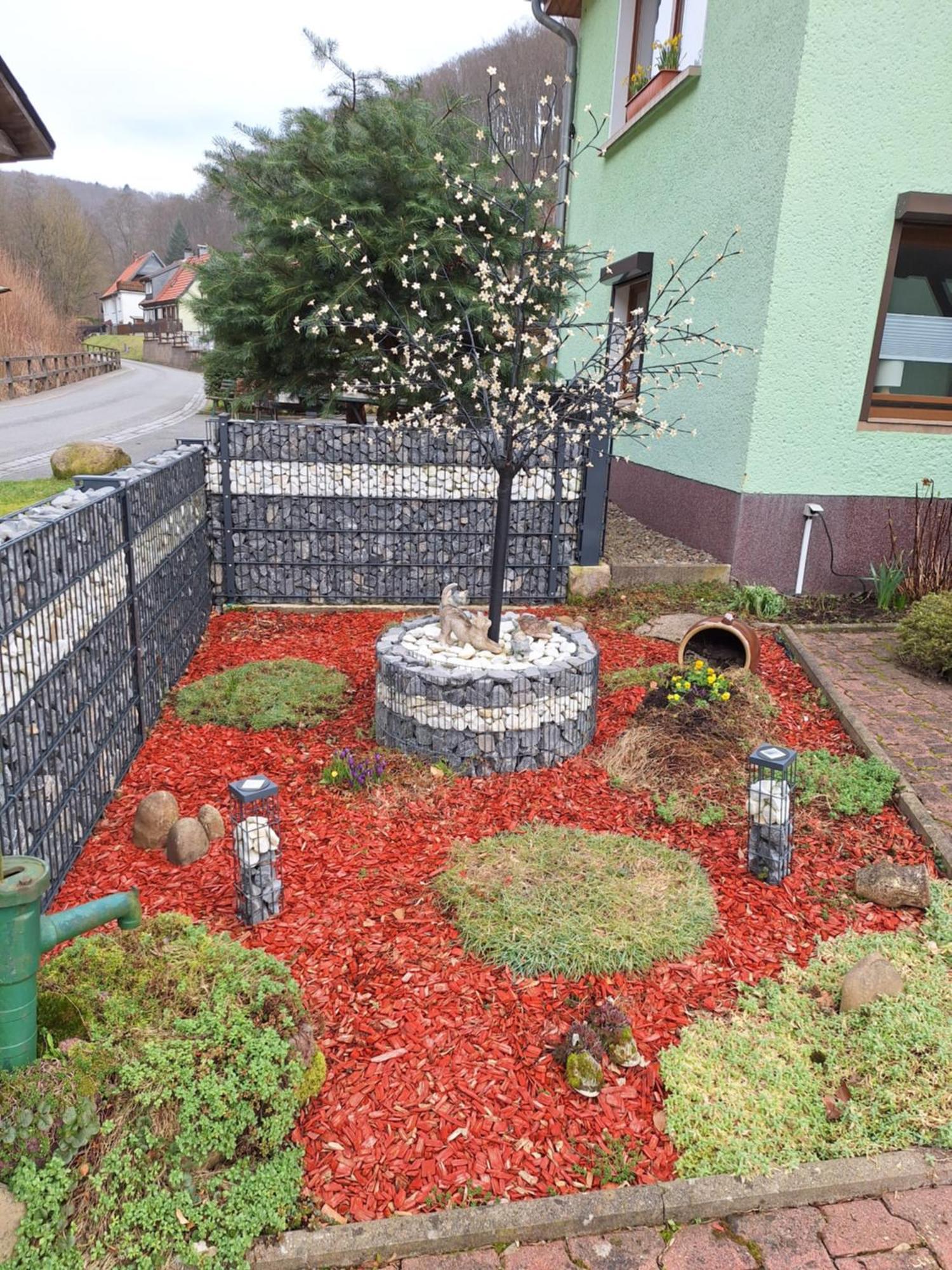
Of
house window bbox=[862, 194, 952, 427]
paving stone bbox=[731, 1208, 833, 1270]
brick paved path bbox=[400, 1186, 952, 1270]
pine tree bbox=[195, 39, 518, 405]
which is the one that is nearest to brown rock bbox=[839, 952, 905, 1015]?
brick paved path bbox=[400, 1186, 952, 1270]

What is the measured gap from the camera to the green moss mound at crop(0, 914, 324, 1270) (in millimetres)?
2051

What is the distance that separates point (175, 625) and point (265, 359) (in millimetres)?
4737

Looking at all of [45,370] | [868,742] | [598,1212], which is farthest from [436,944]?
[45,370]

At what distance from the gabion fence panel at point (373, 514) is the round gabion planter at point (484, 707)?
311cm

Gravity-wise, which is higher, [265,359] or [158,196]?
[158,196]

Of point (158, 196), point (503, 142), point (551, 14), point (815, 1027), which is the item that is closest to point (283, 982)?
point (815, 1027)

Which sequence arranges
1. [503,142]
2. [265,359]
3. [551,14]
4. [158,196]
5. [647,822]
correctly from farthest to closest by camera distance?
[158,196] < [551,14] < [265,359] < [503,142] < [647,822]

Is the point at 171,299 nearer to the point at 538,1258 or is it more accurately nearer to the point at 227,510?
the point at 227,510

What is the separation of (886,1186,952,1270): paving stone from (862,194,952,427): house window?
683 cm

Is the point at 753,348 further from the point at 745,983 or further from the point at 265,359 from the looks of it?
the point at 745,983

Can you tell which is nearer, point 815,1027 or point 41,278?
point 815,1027

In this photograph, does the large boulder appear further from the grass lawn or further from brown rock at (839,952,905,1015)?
the grass lawn

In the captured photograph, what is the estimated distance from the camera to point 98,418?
72.7 feet

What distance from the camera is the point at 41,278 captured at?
47.1 m
